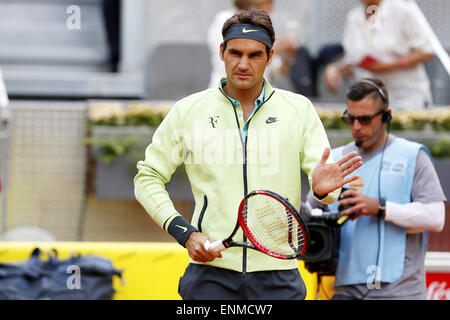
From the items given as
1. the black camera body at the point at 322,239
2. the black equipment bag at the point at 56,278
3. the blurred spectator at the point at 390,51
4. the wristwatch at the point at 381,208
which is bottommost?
the black equipment bag at the point at 56,278

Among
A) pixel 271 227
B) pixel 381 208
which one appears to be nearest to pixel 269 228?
pixel 271 227

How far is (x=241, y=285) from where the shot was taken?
3053 mm

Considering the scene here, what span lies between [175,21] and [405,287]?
490 cm

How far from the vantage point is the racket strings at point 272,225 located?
9.86 feet

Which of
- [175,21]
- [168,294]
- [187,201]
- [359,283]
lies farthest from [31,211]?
[359,283]

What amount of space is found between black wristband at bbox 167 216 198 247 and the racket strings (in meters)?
0.22

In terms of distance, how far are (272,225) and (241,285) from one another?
0.84 ft

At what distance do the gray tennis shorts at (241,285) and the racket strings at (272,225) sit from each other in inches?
4.8

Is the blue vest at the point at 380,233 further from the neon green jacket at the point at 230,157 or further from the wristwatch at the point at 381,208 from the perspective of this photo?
the neon green jacket at the point at 230,157

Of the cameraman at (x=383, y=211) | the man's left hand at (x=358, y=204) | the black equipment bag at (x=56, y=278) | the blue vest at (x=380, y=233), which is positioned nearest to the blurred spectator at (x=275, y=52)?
the black equipment bag at (x=56, y=278)

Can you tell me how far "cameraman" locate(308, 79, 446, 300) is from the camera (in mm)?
3924

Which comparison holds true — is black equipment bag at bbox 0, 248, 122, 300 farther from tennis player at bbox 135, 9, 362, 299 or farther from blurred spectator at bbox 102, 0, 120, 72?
blurred spectator at bbox 102, 0, 120, 72

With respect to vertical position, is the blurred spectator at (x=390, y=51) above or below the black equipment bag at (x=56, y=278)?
above
